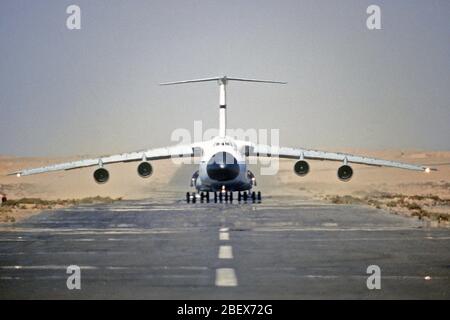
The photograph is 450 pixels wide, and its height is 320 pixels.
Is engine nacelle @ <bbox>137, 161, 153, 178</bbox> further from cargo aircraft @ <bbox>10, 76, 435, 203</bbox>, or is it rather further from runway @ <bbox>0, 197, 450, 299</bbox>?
runway @ <bbox>0, 197, 450, 299</bbox>

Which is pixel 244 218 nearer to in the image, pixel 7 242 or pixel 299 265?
pixel 7 242

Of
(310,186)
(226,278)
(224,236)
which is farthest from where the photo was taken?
(310,186)

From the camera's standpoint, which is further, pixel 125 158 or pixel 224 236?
pixel 125 158

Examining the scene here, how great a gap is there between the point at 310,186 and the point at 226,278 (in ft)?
262

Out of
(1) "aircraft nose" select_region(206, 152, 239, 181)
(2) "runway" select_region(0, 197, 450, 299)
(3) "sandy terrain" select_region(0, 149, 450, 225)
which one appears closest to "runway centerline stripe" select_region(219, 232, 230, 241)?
(2) "runway" select_region(0, 197, 450, 299)

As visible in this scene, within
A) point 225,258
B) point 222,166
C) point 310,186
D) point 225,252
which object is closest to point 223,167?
point 222,166

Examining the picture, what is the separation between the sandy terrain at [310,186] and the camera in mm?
58109

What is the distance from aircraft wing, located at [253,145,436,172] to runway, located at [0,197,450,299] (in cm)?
1397

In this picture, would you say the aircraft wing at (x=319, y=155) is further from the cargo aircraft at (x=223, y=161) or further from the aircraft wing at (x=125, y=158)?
the aircraft wing at (x=125, y=158)

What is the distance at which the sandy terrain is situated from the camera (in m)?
58.1

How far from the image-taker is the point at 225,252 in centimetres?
2123

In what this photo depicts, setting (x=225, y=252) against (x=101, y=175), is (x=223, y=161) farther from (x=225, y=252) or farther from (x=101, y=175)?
(x=225, y=252)

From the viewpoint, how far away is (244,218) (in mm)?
36062
